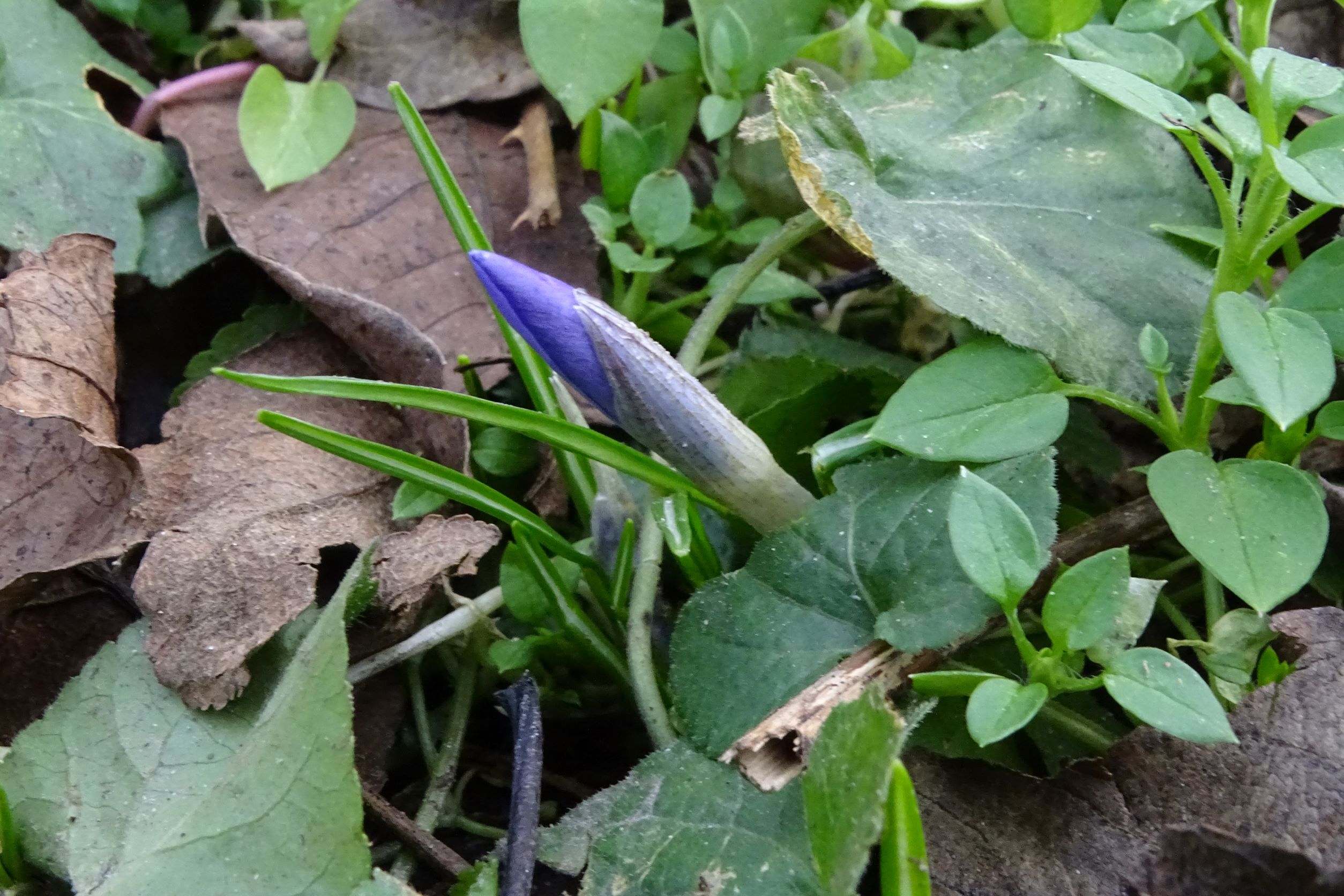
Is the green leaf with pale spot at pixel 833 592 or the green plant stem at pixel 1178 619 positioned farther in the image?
the green plant stem at pixel 1178 619

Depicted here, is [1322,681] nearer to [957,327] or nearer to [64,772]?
[957,327]

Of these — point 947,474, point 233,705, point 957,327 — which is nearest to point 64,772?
point 233,705

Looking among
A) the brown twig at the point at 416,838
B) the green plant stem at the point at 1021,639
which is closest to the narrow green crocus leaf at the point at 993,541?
the green plant stem at the point at 1021,639

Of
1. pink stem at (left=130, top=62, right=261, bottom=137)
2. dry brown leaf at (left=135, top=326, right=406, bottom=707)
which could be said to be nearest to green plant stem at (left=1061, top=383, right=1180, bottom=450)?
dry brown leaf at (left=135, top=326, right=406, bottom=707)

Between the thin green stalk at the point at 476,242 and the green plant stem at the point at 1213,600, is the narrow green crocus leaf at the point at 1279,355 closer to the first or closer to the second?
the green plant stem at the point at 1213,600

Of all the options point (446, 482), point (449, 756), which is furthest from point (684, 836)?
point (446, 482)

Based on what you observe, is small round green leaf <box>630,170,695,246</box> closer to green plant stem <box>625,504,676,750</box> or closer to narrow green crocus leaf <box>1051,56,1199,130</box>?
green plant stem <box>625,504,676,750</box>

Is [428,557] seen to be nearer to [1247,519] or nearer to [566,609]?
[566,609]

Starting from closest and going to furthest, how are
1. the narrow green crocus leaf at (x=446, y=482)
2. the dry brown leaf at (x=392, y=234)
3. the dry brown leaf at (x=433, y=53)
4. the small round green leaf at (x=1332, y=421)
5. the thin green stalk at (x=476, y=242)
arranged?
the small round green leaf at (x=1332, y=421) → the narrow green crocus leaf at (x=446, y=482) → the thin green stalk at (x=476, y=242) → the dry brown leaf at (x=392, y=234) → the dry brown leaf at (x=433, y=53)
